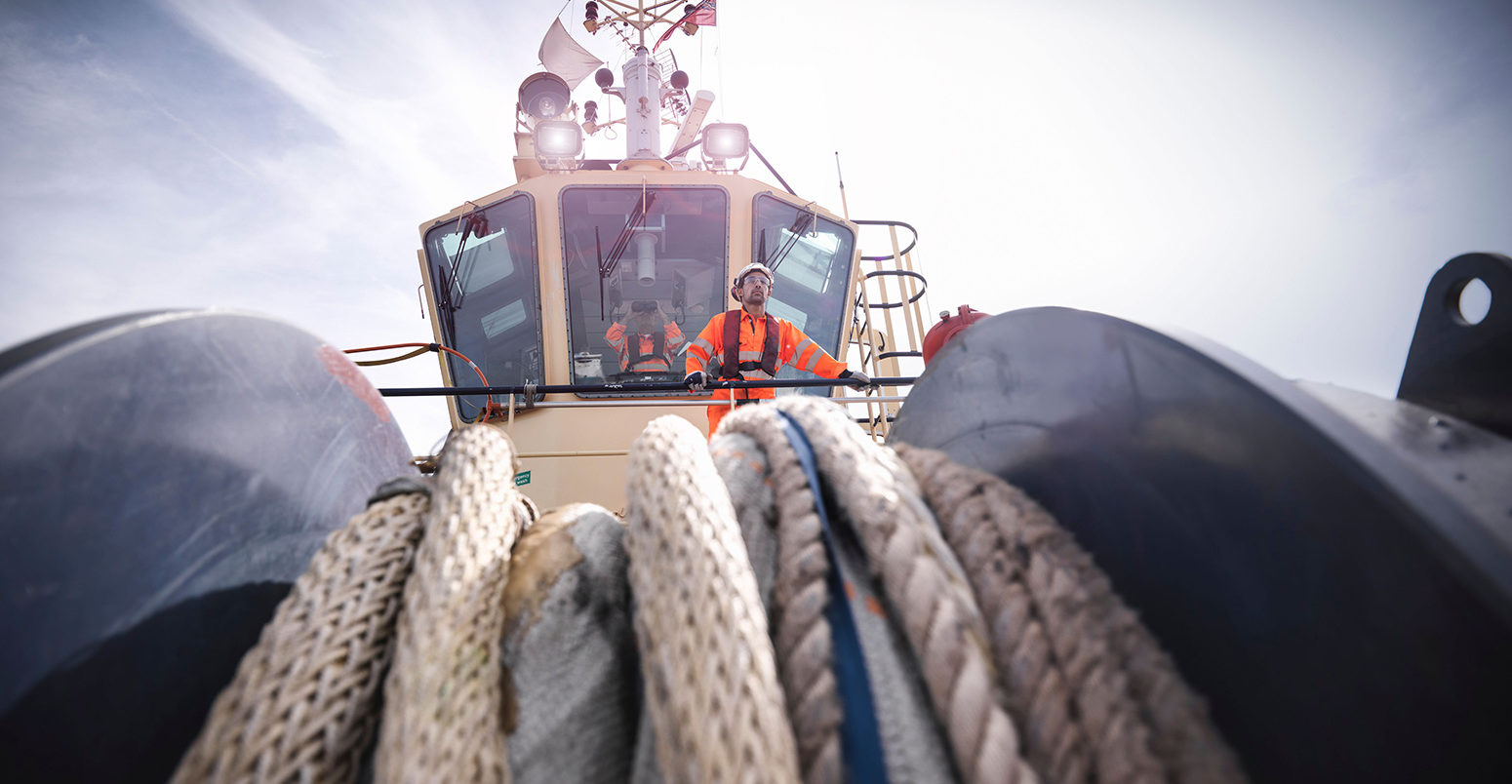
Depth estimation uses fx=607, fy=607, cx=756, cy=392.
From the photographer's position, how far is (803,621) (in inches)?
22.8

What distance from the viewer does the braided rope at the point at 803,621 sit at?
52 centimetres

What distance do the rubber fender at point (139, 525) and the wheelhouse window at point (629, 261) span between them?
11.9 feet

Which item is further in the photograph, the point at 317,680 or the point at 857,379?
the point at 857,379

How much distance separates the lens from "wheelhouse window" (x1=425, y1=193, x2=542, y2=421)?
432 centimetres

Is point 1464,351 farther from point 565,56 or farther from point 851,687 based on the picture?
point 565,56

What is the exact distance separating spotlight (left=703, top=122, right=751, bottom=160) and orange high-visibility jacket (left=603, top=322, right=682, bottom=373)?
4.92 ft

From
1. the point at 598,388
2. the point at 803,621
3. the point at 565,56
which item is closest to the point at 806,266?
the point at 598,388

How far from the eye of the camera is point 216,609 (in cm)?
64

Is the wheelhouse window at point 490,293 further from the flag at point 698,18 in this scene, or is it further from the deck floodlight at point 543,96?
the flag at point 698,18

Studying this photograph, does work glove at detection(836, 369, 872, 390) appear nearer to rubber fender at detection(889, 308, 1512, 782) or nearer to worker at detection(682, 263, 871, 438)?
worker at detection(682, 263, 871, 438)

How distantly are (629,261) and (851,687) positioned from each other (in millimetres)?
4542

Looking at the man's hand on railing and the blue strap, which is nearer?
the blue strap

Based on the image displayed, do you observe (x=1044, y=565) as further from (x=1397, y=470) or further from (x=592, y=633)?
(x=592, y=633)

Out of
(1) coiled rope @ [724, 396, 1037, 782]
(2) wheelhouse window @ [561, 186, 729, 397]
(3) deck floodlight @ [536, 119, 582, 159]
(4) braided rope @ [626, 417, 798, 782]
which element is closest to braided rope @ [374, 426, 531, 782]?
(4) braided rope @ [626, 417, 798, 782]
